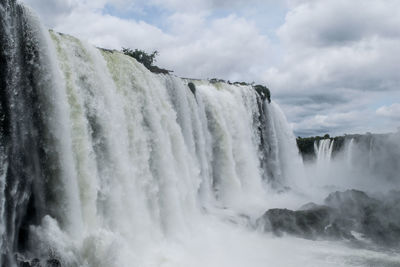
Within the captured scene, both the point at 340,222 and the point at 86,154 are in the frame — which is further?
the point at 340,222

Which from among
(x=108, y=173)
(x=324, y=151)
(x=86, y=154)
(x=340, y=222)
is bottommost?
(x=340, y=222)

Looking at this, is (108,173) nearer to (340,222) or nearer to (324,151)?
(340,222)

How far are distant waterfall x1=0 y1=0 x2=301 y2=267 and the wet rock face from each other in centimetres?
288

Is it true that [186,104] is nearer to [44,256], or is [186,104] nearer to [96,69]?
[96,69]

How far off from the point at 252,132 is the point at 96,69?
463 inches

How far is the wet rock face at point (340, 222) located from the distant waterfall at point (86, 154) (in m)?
2.88

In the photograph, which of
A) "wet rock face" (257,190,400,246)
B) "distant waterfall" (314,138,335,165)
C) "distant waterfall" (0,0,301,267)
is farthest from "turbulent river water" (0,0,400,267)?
"distant waterfall" (314,138,335,165)

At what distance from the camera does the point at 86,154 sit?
890 cm

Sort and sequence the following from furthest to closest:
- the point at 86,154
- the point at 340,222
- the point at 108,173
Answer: the point at 340,222 → the point at 108,173 → the point at 86,154

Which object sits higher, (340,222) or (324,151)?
(324,151)

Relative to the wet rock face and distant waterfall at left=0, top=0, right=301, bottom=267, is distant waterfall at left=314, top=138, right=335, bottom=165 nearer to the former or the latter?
the wet rock face

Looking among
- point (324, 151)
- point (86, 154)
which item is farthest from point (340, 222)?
point (324, 151)

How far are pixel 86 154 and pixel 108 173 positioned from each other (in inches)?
38.4

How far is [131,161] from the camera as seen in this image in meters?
10.8
